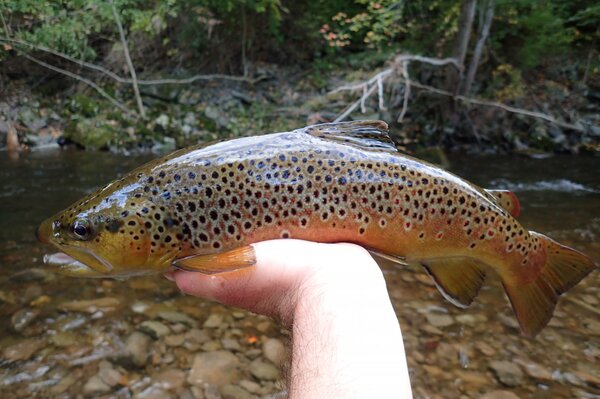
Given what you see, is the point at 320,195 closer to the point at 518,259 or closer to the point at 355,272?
the point at 355,272

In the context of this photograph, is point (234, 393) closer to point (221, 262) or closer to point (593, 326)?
point (221, 262)

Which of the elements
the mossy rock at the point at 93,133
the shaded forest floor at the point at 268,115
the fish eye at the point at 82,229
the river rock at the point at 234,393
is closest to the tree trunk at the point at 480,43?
the shaded forest floor at the point at 268,115

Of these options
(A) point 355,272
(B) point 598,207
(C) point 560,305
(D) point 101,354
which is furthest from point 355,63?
(A) point 355,272

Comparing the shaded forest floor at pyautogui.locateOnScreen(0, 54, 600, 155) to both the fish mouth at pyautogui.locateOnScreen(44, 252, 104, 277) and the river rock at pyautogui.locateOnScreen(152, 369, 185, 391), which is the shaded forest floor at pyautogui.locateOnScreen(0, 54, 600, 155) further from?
the fish mouth at pyautogui.locateOnScreen(44, 252, 104, 277)

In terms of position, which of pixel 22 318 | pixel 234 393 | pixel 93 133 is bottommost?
pixel 234 393

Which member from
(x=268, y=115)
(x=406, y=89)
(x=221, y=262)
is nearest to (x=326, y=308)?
(x=221, y=262)

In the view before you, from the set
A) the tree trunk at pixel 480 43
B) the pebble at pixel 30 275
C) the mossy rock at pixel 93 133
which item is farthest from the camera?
the mossy rock at pixel 93 133

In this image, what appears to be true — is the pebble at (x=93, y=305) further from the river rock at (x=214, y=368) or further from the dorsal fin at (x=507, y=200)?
the dorsal fin at (x=507, y=200)
